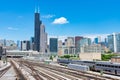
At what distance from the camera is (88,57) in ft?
588

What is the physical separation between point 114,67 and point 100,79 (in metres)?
15.3

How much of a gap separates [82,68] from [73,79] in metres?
36.7

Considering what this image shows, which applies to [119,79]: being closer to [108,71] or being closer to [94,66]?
[108,71]

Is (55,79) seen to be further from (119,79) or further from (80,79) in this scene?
(119,79)

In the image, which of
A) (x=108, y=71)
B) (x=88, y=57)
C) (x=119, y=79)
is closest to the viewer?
(x=119, y=79)

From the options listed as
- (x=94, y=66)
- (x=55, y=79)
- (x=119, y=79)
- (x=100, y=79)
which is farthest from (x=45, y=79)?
(x=94, y=66)

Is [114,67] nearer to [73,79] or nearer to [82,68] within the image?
[73,79]

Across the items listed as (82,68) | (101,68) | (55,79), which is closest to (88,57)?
(82,68)

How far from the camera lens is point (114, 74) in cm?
8481

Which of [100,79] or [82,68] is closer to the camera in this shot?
[100,79]

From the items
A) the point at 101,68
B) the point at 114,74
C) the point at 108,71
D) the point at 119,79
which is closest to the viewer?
the point at 119,79

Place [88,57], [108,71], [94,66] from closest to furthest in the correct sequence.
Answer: [108,71]
[94,66]
[88,57]

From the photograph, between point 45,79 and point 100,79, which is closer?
point 100,79

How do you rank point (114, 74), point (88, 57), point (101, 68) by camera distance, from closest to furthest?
point (114, 74)
point (101, 68)
point (88, 57)
